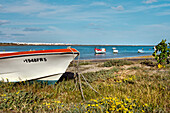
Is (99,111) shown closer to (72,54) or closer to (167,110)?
(167,110)

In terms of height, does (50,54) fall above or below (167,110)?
above

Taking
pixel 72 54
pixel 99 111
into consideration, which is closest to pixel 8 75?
pixel 72 54

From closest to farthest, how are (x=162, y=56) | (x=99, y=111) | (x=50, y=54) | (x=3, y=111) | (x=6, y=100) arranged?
(x=99, y=111) → (x=3, y=111) → (x=6, y=100) → (x=50, y=54) → (x=162, y=56)

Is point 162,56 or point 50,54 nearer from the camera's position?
point 50,54

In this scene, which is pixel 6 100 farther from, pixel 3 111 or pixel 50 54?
pixel 50 54

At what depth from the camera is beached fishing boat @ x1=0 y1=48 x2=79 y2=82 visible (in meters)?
7.08

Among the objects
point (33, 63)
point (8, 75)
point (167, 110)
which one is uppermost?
point (33, 63)

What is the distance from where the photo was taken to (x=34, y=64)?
7.24m

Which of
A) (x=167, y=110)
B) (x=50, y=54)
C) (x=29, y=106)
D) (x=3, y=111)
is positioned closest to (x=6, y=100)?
(x=3, y=111)

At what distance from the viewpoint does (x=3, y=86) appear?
286 inches

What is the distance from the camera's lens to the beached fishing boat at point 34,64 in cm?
708

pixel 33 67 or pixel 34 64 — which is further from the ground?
pixel 34 64

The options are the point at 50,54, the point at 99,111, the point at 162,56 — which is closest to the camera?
the point at 99,111

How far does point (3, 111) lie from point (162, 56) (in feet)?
35.8
